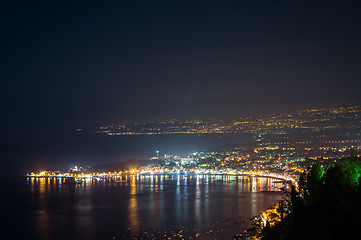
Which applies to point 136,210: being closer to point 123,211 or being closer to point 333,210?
point 123,211

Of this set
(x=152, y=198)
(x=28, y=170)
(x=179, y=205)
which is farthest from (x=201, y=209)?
(x=28, y=170)

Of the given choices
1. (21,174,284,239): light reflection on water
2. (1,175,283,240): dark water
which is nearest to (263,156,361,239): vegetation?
(1,175,283,240): dark water

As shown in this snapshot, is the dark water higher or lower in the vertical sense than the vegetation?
lower

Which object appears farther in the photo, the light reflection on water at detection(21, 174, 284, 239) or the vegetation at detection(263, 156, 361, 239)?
the light reflection on water at detection(21, 174, 284, 239)

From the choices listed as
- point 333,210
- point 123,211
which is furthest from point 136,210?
point 333,210

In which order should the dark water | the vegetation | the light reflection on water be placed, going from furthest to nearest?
the light reflection on water, the dark water, the vegetation

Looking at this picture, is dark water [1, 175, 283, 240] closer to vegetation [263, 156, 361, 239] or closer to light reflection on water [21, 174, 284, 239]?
light reflection on water [21, 174, 284, 239]

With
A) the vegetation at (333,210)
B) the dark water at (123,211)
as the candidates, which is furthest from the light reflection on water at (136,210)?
the vegetation at (333,210)

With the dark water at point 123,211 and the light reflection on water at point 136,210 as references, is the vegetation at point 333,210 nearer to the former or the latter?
the dark water at point 123,211
